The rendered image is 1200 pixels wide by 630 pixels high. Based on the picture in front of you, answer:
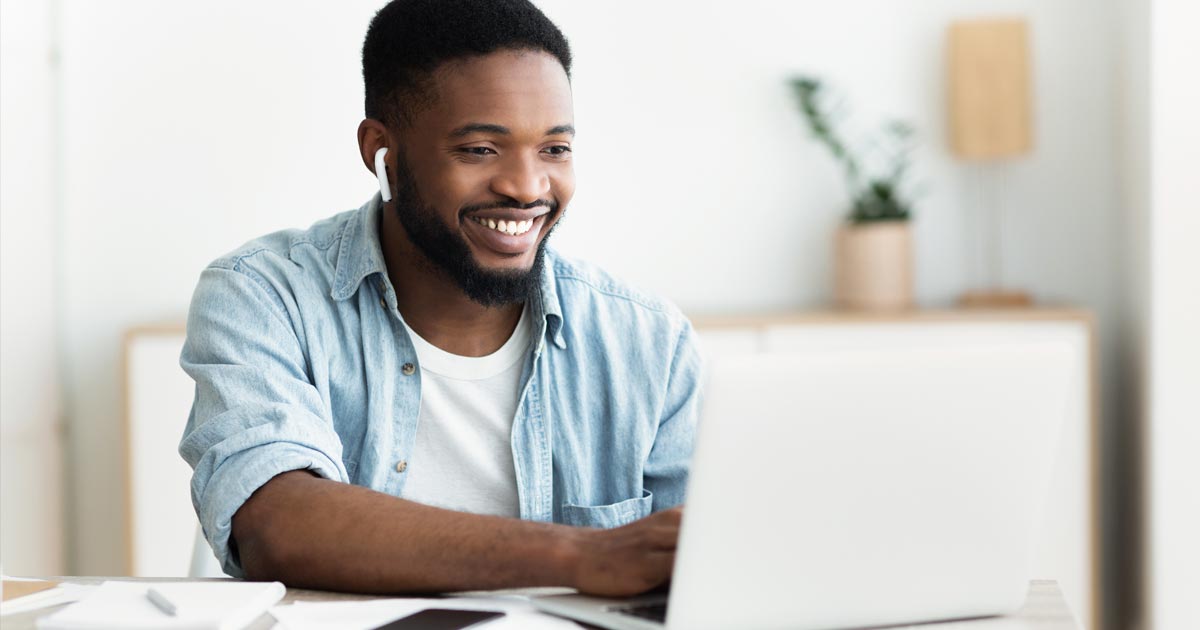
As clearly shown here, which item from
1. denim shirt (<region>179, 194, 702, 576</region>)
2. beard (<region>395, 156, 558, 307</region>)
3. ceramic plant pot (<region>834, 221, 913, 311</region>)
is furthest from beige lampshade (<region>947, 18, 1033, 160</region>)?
beard (<region>395, 156, 558, 307</region>)

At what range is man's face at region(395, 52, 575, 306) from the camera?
1605 millimetres

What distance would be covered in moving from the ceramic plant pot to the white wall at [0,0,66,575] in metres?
1.93

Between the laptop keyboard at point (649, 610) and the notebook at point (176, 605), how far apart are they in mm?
309

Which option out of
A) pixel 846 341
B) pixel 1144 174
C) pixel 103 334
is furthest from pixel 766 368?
pixel 103 334

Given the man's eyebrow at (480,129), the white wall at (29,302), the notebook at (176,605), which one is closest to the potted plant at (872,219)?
the man's eyebrow at (480,129)

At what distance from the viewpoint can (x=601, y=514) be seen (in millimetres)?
1625

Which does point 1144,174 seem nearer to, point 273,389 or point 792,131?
point 792,131

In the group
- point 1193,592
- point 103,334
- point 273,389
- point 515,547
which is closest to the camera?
point 515,547

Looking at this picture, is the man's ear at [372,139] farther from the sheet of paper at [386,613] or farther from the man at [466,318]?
the sheet of paper at [386,613]

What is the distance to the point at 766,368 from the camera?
0.98m

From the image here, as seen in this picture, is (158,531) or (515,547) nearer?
(515,547)

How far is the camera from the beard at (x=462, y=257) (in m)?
1.64

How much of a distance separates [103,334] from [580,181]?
1.24m

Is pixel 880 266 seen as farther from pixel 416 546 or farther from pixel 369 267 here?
pixel 416 546
